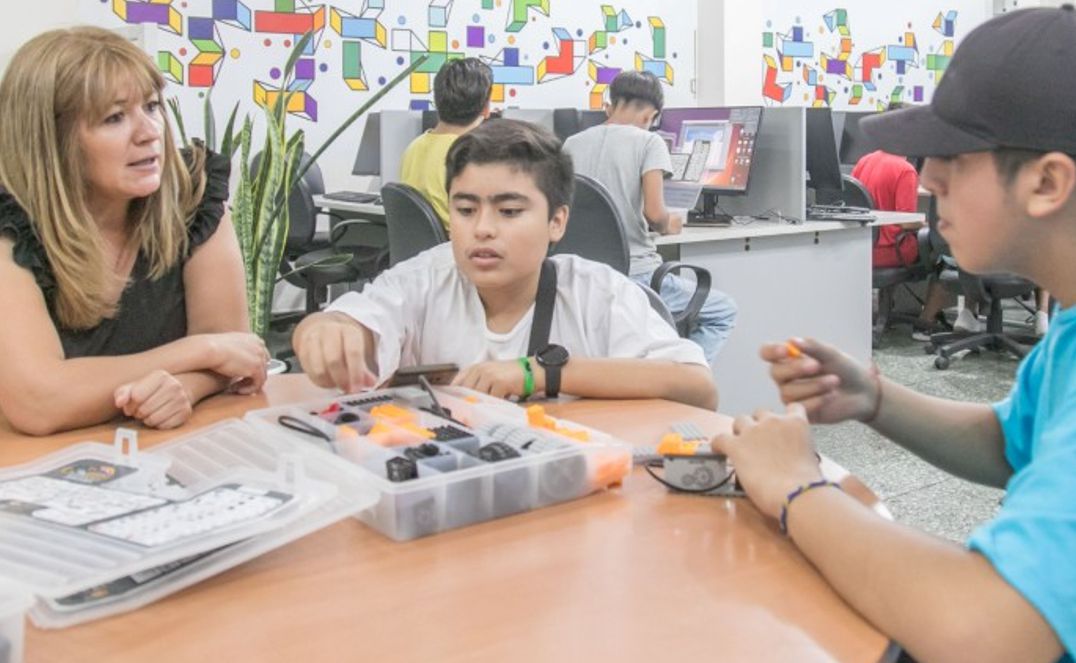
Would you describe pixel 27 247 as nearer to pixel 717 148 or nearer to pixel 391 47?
pixel 717 148

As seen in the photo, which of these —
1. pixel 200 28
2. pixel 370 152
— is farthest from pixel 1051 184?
pixel 200 28

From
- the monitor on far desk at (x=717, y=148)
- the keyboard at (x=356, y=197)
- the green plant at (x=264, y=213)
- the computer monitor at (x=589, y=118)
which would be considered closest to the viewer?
the green plant at (x=264, y=213)

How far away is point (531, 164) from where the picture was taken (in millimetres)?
1824

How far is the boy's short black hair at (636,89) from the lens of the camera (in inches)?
162

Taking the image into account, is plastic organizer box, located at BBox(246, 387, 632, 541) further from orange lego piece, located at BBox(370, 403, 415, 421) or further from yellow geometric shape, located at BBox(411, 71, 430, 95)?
yellow geometric shape, located at BBox(411, 71, 430, 95)

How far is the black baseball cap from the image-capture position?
0.88 meters

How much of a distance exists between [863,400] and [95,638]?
874 mm

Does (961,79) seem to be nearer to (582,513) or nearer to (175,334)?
(582,513)

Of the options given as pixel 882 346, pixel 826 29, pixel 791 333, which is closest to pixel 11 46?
pixel 791 333

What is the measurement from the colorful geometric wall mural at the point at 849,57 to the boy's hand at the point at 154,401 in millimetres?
6376

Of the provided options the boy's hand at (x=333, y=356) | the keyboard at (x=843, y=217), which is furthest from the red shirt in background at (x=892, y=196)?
the boy's hand at (x=333, y=356)

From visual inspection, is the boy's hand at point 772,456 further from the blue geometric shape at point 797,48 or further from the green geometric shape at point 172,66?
the blue geometric shape at point 797,48

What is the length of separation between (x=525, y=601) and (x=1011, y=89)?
59 cm

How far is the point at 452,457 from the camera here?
1070mm
